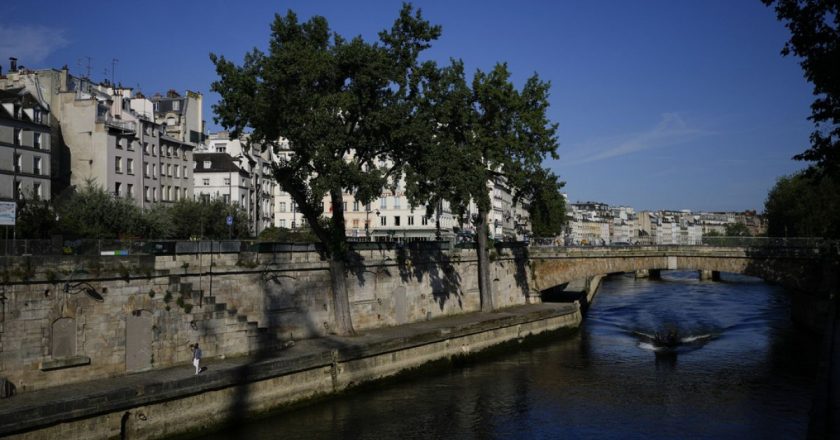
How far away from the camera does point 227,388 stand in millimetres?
29891

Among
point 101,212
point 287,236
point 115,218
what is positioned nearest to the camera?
point 101,212

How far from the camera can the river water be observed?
99.9 feet

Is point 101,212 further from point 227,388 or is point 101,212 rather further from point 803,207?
point 803,207

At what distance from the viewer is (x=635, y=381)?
133ft

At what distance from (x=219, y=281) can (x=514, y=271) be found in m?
33.0

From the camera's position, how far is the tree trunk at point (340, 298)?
135 ft

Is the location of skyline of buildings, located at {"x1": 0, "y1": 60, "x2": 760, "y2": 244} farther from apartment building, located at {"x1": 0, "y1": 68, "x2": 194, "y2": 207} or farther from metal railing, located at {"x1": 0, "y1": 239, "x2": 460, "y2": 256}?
metal railing, located at {"x1": 0, "y1": 239, "x2": 460, "y2": 256}

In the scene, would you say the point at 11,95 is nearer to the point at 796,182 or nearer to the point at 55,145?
the point at 55,145

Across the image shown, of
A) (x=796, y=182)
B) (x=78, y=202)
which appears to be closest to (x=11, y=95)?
(x=78, y=202)

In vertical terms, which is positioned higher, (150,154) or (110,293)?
(150,154)

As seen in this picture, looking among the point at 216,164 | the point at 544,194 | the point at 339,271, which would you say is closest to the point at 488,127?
the point at 544,194

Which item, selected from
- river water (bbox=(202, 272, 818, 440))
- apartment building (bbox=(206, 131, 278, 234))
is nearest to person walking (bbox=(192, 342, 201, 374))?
river water (bbox=(202, 272, 818, 440))

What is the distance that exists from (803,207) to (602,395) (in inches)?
2555

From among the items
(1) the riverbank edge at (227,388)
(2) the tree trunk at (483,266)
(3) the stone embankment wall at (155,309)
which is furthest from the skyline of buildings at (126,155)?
(1) the riverbank edge at (227,388)
